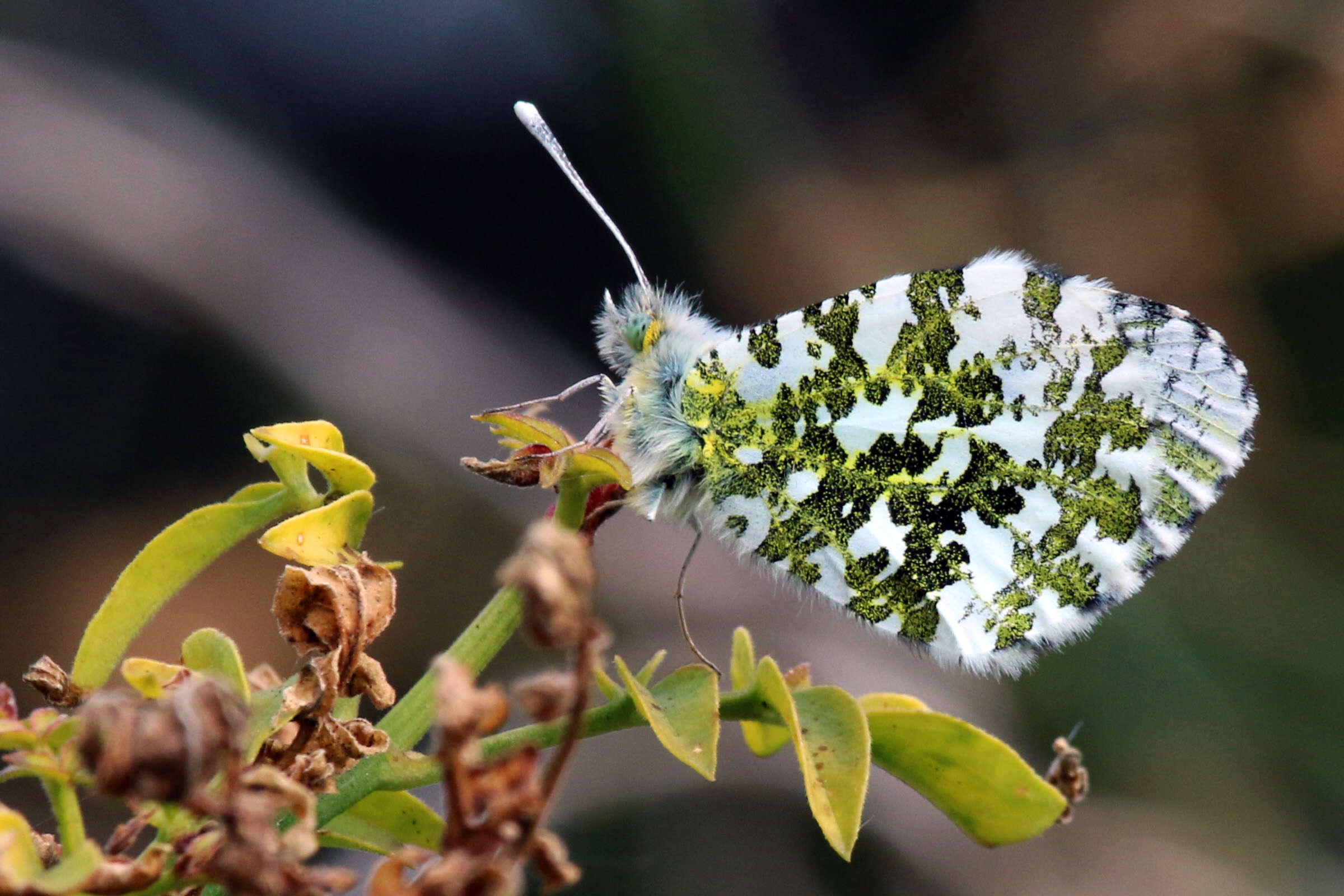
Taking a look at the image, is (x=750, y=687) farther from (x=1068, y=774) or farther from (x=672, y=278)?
(x=672, y=278)

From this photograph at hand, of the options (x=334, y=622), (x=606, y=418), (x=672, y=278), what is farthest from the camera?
(x=672, y=278)

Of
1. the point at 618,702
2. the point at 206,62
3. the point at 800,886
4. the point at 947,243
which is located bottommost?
the point at 800,886

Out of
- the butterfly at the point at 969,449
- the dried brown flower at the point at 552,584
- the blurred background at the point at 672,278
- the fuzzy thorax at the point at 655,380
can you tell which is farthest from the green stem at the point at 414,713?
the blurred background at the point at 672,278

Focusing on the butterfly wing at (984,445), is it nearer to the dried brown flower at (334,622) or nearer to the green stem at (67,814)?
the dried brown flower at (334,622)

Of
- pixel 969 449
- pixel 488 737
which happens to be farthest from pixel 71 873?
pixel 969 449

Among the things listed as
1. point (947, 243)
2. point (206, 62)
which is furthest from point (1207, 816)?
point (206, 62)

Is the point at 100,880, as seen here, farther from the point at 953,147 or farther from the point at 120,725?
the point at 953,147

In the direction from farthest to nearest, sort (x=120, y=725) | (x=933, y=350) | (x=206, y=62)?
(x=206, y=62), (x=933, y=350), (x=120, y=725)
